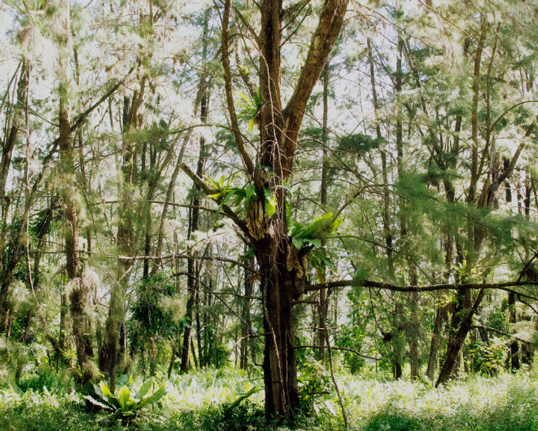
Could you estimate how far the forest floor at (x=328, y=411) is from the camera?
4.76 metres

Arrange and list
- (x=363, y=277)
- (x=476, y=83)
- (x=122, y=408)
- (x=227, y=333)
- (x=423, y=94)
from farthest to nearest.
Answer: (x=227, y=333) < (x=423, y=94) < (x=476, y=83) < (x=122, y=408) < (x=363, y=277)

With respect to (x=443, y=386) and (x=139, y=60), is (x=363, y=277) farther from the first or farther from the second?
(x=139, y=60)

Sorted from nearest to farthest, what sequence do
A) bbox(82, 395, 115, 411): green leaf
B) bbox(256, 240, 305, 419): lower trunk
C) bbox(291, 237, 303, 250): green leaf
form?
bbox(291, 237, 303, 250): green leaf, bbox(256, 240, 305, 419): lower trunk, bbox(82, 395, 115, 411): green leaf

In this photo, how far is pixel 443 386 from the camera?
6965mm

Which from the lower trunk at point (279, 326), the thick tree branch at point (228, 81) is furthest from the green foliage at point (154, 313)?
the thick tree branch at point (228, 81)

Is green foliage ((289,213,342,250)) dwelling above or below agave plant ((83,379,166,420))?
above

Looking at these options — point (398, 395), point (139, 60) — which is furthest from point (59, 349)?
point (398, 395)

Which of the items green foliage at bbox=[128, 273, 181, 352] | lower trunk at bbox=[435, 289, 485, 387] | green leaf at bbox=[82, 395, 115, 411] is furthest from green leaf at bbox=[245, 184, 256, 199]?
lower trunk at bbox=[435, 289, 485, 387]

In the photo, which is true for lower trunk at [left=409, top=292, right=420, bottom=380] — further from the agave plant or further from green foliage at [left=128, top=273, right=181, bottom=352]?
the agave plant

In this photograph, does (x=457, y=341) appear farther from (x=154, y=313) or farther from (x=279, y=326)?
(x=154, y=313)

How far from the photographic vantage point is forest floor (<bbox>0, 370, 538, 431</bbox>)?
476 cm

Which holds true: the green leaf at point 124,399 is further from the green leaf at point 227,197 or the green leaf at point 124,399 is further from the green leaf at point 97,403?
the green leaf at point 227,197

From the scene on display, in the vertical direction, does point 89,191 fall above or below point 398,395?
above

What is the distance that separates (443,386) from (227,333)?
5.93 meters
